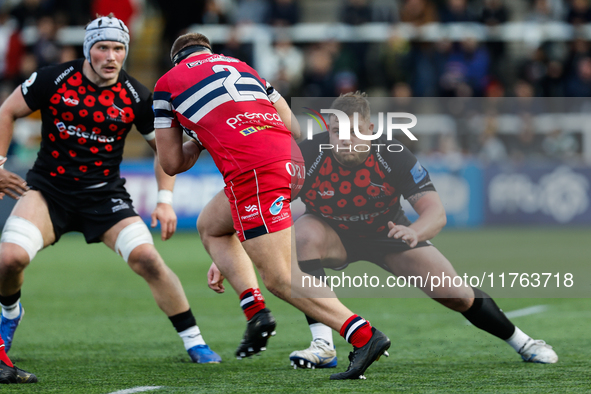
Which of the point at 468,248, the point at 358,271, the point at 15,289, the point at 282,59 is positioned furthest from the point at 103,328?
the point at 282,59

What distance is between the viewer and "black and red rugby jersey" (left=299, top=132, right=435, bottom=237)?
5234 mm

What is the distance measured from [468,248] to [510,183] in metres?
4.59

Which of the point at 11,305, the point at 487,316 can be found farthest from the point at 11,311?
the point at 487,316

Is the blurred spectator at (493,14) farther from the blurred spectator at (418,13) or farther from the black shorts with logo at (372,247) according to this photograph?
the black shorts with logo at (372,247)

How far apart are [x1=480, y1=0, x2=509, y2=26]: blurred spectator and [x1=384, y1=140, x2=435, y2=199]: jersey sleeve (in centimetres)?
1270

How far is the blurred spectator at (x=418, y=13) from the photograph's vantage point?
17000mm

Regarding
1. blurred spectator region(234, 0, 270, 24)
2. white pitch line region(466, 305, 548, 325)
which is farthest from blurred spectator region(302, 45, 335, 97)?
white pitch line region(466, 305, 548, 325)

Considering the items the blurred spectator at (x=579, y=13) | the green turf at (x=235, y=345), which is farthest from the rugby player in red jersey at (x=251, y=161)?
the blurred spectator at (x=579, y=13)

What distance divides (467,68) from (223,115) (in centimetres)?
1176

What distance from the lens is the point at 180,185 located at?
48.9ft

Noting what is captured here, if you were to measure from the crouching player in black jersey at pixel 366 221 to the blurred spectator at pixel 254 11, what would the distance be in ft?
41.7

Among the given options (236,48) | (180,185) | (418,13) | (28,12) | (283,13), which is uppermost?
(28,12)

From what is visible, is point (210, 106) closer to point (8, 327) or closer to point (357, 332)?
point (357, 332)

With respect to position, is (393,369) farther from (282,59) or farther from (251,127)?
(282,59)
